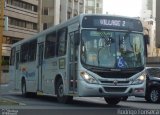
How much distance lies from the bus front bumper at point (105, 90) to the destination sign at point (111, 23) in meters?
2.18

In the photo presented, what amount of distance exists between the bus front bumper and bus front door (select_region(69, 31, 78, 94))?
0.66 meters

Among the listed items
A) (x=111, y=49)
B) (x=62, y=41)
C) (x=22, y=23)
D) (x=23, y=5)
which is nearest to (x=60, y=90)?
(x=62, y=41)

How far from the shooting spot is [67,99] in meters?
18.7

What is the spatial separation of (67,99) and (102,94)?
8.20 feet

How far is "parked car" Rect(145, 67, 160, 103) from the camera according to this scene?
21.3m

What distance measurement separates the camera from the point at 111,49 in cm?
1684

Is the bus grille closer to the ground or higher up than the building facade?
closer to the ground

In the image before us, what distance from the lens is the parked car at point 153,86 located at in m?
21.3

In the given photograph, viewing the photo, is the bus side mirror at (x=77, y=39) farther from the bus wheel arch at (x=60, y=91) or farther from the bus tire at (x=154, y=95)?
the bus tire at (x=154, y=95)

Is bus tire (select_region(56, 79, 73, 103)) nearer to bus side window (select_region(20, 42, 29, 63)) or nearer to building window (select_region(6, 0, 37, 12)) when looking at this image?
bus side window (select_region(20, 42, 29, 63))

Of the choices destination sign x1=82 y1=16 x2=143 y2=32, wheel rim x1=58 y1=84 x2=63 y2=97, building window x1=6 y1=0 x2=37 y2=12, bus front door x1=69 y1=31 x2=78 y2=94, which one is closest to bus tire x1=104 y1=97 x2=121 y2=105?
wheel rim x1=58 y1=84 x2=63 y2=97

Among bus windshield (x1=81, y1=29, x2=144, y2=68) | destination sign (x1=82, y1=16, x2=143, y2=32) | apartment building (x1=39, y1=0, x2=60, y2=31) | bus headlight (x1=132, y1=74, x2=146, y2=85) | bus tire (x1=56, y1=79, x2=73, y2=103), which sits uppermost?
apartment building (x1=39, y1=0, x2=60, y2=31)

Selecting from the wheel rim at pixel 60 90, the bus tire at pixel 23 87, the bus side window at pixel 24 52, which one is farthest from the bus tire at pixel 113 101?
the bus tire at pixel 23 87

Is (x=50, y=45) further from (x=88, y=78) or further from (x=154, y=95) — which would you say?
(x=154, y=95)
